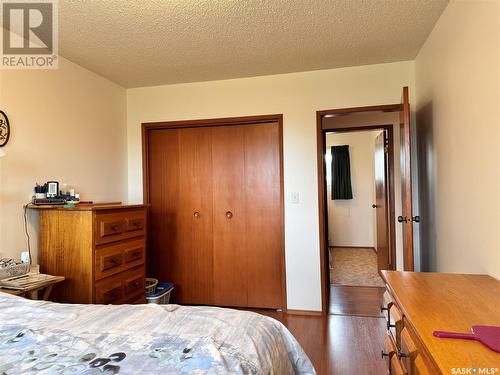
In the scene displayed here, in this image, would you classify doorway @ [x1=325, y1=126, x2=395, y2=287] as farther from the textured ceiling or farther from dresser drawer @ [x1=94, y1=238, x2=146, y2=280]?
dresser drawer @ [x1=94, y1=238, x2=146, y2=280]

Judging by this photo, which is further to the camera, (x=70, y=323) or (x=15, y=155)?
(x=15, y=155)

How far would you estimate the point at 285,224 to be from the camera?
2.98 meters

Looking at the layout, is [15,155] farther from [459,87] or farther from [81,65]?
[459,87]

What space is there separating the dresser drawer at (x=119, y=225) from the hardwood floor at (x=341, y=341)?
1.51 meters

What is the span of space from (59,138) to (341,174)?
204 inches

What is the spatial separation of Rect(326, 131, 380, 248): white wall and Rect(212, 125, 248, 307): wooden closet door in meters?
3.74

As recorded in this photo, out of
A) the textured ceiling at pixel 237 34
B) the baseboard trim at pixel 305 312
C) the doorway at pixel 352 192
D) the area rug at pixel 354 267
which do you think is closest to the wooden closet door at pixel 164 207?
the textured ceiling at pixel 237 34

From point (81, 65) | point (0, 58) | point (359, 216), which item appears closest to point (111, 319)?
point (0, 58)

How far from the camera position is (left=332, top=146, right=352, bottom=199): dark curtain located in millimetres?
6328

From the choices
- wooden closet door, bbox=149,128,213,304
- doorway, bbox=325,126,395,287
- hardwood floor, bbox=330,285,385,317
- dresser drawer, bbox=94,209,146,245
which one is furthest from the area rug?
dresser drawer, bbox=94,209,146,245

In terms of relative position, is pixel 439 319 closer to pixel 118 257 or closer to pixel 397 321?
pixel 397 321

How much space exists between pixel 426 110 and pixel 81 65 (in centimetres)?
292

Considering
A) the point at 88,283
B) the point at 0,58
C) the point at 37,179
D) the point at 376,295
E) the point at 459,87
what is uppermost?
the point at 0,58

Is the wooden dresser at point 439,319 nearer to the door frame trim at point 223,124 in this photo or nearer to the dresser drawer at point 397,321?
the dresser drawer at point 397,321
